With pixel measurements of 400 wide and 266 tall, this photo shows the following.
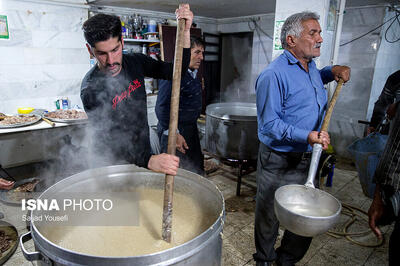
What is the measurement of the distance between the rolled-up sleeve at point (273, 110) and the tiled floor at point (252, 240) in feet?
4.75

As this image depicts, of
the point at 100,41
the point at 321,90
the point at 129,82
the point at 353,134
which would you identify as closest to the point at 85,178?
the point at 129,82

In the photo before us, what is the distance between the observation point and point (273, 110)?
2080mm

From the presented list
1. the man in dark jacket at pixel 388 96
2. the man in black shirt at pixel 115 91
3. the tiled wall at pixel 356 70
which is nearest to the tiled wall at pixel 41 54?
the man in black shirt at pixel 115 91

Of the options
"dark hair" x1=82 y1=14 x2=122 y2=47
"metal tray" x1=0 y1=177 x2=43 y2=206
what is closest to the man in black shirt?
"dark hair" x1=82 y1=14 x2=122 y2=47

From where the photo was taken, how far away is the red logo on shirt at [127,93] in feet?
6.66

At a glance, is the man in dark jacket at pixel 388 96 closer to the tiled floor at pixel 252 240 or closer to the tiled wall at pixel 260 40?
the tiled floor at pixel 252 240

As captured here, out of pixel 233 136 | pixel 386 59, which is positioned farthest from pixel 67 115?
pixel 386 59

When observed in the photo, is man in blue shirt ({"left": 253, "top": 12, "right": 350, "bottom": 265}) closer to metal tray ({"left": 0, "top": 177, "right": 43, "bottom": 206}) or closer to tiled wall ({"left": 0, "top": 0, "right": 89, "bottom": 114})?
metal tray ({"left": 0, "top": 177, "right": 43, "bottom": 206})

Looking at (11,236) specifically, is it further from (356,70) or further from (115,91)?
(356,70)

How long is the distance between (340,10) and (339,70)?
53.9 inches

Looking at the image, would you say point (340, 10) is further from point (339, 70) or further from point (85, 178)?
point (85, 178)

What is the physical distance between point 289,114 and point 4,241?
317 centimetres

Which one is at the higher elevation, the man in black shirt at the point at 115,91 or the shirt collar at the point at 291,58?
the shirt collar at the point at 291,58

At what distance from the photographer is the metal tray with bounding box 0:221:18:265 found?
2605mm
